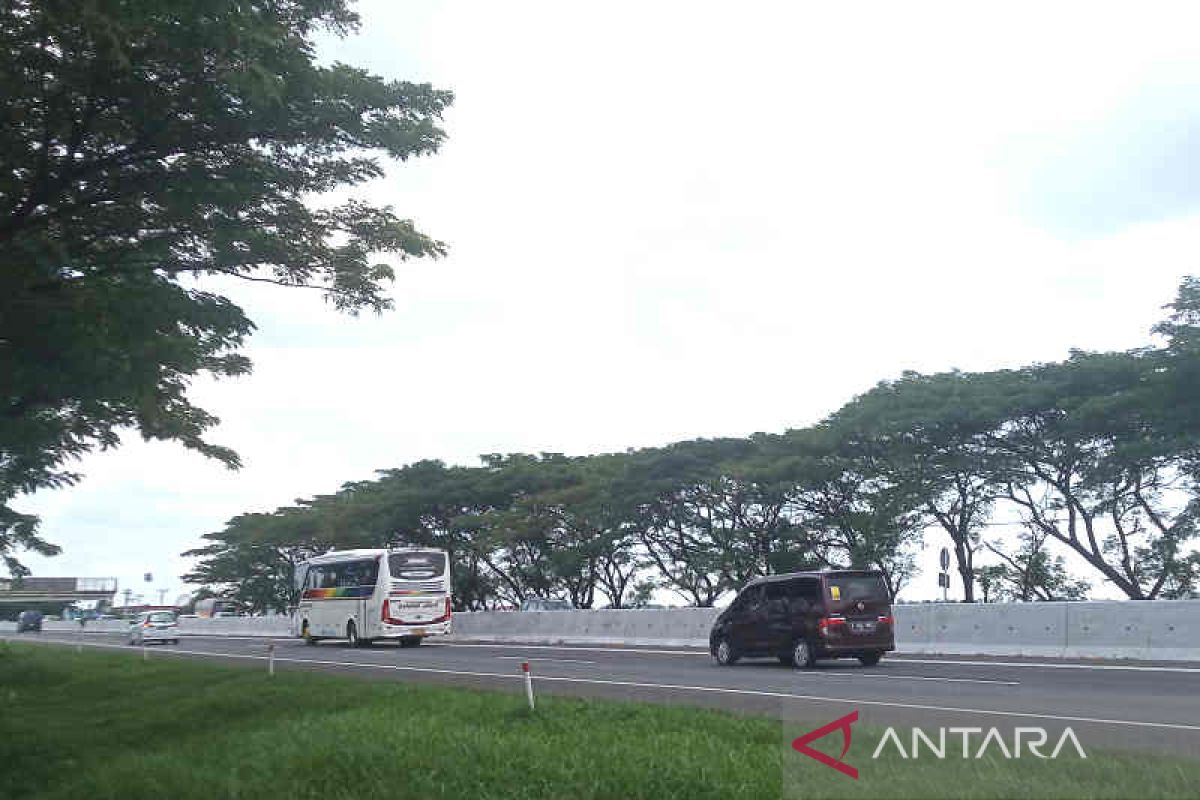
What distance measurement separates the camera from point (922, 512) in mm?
41031

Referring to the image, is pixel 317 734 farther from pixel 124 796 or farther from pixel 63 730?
pixel 63 730

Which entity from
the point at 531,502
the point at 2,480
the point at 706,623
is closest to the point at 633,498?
the point at 531,502

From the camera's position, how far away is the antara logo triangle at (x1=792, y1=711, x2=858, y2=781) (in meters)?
8.74

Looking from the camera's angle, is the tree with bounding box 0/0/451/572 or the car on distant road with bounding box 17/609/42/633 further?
the car on distant road with bounding box 17/609/42/633

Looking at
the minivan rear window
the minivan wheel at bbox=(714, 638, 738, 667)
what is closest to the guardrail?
the minivan rear window

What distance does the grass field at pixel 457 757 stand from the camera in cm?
819

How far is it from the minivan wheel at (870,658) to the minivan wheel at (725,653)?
2681mm

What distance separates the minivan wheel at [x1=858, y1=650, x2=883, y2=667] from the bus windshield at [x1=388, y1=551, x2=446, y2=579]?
18.3m

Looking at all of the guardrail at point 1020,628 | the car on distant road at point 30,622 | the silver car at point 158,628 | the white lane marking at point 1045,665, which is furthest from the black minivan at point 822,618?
the car on distant road at point 30,622

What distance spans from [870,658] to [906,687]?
19.9 feet

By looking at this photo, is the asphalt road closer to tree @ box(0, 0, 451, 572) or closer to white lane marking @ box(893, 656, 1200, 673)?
white lane marking @ box(893, 656, 1200, 673)

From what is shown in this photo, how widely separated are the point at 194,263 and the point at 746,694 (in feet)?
32.2

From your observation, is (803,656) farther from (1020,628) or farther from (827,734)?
(827,734)

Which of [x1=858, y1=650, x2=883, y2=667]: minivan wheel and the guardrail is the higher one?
the guardrail
